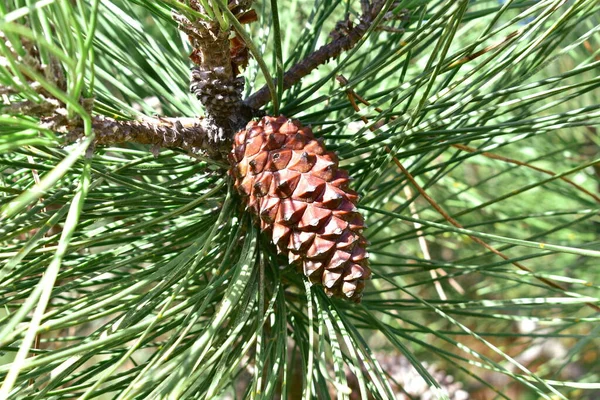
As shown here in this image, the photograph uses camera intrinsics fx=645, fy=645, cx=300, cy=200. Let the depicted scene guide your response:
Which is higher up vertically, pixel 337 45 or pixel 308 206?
pixel 337 45

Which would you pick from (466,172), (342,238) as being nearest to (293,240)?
(342,238)

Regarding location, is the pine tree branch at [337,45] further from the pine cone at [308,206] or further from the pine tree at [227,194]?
the pine cone at [308,206]

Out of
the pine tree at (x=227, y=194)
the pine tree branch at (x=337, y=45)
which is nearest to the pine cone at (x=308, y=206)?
the pine tree at (x=227, y=194)

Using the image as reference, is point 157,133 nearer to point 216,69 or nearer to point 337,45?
point 216,69

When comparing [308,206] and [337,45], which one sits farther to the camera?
[337,45]

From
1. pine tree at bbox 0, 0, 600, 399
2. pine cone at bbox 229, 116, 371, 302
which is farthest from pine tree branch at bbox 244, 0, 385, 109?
pine cone at bbox 229, 116, 371, 302

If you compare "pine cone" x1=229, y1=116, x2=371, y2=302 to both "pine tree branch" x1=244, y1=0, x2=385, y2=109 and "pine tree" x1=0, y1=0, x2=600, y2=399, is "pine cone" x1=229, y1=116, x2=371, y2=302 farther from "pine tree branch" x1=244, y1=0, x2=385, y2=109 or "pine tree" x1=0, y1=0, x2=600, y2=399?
"pine tree branch" x1=244, y1=0, x2=385, y2=109

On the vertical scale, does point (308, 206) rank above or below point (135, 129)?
below

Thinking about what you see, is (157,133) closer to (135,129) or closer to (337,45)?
(135,129)

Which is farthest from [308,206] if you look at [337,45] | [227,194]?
[337,45]

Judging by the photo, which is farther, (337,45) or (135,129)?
(337,45)
